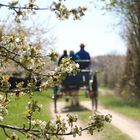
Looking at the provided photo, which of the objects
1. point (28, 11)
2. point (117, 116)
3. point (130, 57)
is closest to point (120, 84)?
point (130, 57)

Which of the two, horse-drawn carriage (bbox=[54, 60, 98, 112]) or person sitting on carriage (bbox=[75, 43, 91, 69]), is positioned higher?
person sitting on carriage (bbox=[75, 43, 91, 69])

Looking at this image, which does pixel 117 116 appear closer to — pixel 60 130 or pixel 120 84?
pixel 60 130

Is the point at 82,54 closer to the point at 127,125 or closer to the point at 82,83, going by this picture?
the point at 82,83

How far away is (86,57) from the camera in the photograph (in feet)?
61.7

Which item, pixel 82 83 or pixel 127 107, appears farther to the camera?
pixel 127 107

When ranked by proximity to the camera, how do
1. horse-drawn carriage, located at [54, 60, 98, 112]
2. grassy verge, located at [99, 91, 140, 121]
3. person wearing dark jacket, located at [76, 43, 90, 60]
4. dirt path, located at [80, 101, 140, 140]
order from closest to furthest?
dirt path, located at [80, 101, 140, 140]
grassy verge, located at [99, 91, 140, 121]
horse-drawn carriage, located at [54, 60, 98, 112]
person wearing dark jacket, located at [76, 43, 90, 60]

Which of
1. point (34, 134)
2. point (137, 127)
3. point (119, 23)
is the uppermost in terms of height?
point (119, 23)

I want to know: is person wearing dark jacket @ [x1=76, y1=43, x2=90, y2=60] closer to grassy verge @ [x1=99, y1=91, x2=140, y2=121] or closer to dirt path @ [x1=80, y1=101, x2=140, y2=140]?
grassy verge @ [x1=99, y1=91, x2=140, y2=121]

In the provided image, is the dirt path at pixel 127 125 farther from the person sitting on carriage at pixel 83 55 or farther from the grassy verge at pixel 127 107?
the person sitting on carriage at pixel 83 55

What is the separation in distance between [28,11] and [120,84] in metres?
30.6

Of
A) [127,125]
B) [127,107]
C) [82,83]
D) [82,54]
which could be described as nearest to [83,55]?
[82,54]

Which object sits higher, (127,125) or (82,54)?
(82,54)

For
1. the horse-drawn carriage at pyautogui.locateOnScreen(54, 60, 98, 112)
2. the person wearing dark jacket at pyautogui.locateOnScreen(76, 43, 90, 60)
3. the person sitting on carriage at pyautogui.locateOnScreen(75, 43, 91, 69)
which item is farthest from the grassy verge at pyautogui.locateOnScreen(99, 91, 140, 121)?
the person wearing dark jacket at pyautogui.locateOnScreen(76, 43, 90, 60)

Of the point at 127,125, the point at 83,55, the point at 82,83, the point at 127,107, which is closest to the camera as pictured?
the point at 127,125
